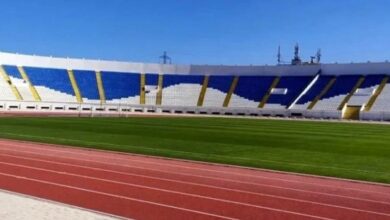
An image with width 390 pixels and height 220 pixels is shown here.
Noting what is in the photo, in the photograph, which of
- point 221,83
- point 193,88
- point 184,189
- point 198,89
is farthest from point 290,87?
point 184,189

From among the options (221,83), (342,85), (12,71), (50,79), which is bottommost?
(50,79)

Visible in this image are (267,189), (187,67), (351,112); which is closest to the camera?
(267,189)

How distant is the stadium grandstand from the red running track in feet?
131

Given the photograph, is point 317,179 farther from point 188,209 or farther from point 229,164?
point 188,209

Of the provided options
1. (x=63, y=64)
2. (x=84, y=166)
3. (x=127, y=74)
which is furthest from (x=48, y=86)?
(x=84, y=166)

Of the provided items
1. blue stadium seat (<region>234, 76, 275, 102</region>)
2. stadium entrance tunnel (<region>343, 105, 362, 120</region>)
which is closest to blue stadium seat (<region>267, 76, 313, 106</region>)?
blue stadium seat (<region>234, 76, 275, 102</region>)

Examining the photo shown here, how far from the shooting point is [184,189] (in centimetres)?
991

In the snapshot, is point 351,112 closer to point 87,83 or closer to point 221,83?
point 221,83

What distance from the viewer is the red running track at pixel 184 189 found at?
804 cm

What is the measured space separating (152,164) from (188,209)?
18.4 ft

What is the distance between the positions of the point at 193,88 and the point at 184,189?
186 feet

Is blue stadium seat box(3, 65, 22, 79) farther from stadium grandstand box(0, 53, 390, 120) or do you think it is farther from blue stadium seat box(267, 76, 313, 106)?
blue stadium seat box(267, 76, 313, 106)

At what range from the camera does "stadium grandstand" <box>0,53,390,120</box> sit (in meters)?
54.7

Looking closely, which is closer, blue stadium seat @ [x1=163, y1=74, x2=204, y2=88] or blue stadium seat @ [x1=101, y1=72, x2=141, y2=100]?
blue stadium seat @ [x1=101, y1=72, x2=141, y2=100]
